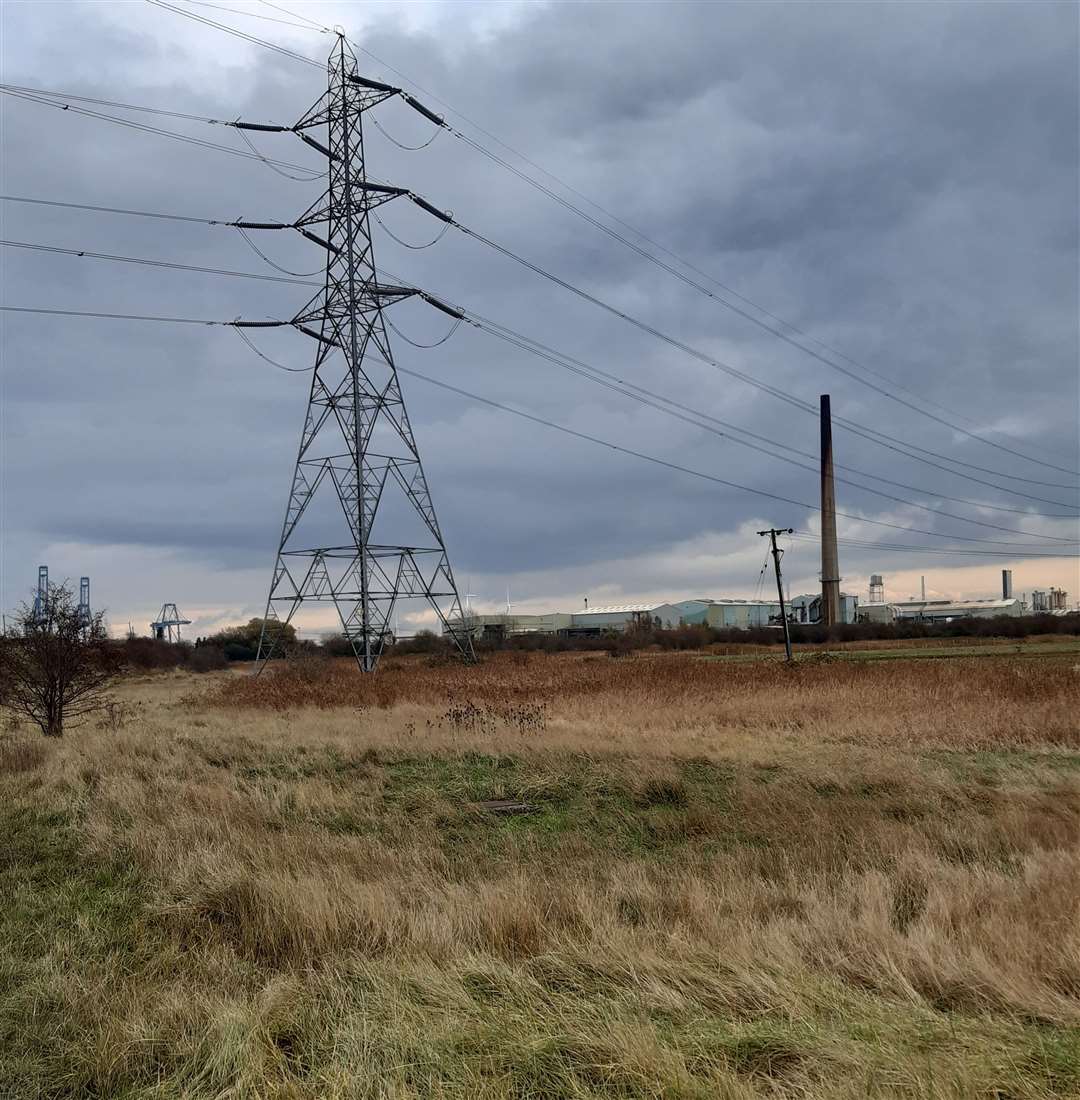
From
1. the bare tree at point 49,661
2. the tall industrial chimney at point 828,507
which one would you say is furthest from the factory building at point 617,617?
the bare tree at point 49,661

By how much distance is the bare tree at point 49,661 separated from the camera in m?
22.7

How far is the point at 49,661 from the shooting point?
22.7 metres

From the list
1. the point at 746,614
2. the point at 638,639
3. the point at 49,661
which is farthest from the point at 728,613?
the point at 49,661

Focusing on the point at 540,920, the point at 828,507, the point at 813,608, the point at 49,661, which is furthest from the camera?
the point at 813,608

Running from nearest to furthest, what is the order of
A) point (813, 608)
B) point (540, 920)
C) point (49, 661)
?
point (540, 920) → point (49, 661) → point (813, 608)

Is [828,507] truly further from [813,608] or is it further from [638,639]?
[813,608]

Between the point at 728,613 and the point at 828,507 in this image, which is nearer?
the point at 828,507

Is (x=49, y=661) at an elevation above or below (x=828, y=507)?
below

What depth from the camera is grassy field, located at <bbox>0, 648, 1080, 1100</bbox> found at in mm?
5117

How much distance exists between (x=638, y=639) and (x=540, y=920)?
277 ft

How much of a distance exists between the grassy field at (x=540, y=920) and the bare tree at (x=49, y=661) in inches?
198

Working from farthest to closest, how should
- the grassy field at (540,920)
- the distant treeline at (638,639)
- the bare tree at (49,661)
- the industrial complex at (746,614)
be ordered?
1. the industrial complex at (746,614)
2. the distant treeline at (638,639)
3. the bare tree at (49,661)
4. the grassy field at (540,920)

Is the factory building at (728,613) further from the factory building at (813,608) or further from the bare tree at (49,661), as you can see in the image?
the bare tree at (49,661)

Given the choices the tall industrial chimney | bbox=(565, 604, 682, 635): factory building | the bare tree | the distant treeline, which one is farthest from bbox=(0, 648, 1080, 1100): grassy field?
bbox=(565, 604, 682, 635): factory building
